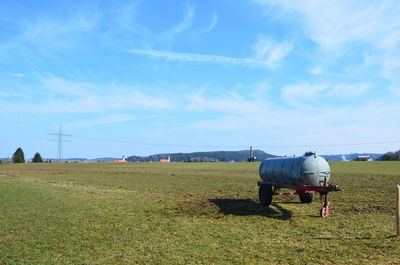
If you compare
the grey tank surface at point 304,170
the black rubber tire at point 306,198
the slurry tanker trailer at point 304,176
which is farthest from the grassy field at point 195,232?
the grey tank surface at point 304,170

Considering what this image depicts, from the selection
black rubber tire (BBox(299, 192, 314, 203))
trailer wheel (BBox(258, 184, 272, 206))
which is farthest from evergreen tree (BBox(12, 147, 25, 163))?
black rubber tire (BBox(299, 192, 314, 203))

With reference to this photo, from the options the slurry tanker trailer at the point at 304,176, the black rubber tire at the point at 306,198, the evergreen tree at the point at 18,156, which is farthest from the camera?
the evergreen tree at the point at 18,156

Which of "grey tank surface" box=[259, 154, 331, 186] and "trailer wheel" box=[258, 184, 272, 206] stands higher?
"grey tank surface" box=[259, 154, 331, 186]

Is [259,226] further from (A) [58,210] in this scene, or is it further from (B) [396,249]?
(A) [58,210]

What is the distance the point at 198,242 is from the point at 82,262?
3.31m

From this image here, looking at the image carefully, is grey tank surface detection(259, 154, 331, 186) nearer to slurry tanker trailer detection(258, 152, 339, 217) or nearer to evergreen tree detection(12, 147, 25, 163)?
slurry tanker trailer detection(258, 152, 339, 217)

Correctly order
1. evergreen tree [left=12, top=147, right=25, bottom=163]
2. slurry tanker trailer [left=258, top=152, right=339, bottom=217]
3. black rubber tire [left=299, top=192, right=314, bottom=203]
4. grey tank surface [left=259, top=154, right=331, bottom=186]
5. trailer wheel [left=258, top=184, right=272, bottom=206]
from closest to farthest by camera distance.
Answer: slurry tanker trailer [left=258, top=152, right=339, bottom=217] → grey tank surface [left=259, top=154, right=331, bottom=186] → trailer wheel [left=258, top=184, right=272, bottom=206] → black rubber tire [left=299, top=192, right=314, bottom=203] → evergreen tree [left=12, top=147, right=25, bottom=163]

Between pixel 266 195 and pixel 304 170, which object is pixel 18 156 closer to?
pixel 266 195

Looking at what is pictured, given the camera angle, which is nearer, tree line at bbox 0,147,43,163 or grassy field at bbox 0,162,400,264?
grassy field at bbox 0,162,400,264

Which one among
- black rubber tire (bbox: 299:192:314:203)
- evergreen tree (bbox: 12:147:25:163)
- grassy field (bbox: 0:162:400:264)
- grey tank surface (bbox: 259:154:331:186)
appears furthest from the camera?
evergreen tree (bbox: 12:147:25:163)

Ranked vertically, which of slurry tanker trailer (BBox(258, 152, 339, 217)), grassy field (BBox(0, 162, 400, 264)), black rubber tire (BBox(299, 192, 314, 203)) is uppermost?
slurry tanker trailer (BBox(258, 152, 339, 217))

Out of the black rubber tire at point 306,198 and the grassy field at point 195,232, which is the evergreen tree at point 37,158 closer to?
the grassy field at point 195,232

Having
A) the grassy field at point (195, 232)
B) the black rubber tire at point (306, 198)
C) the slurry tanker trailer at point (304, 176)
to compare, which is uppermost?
the slurry tanker trailer at point (304, 176)

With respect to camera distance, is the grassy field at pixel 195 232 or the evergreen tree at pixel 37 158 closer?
the grassy field at pixel 195 232
